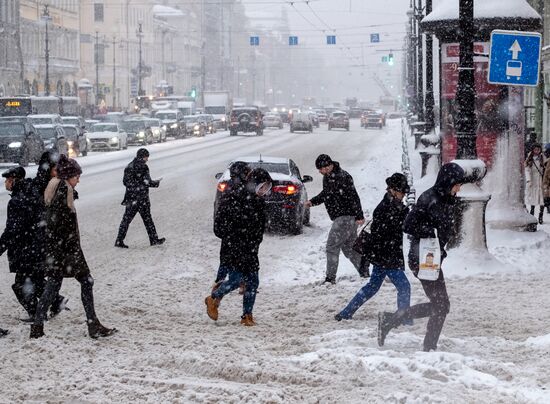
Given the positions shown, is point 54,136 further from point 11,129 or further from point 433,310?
point 433,310

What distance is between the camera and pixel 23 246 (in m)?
10.3

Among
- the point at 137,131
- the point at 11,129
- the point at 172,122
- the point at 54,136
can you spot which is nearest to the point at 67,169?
the point at 11,129

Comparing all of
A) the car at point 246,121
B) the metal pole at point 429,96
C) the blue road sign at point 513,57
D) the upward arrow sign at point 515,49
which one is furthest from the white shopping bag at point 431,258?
the car at point 246,121

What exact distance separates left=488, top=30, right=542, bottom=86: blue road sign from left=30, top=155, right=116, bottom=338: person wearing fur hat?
4.98 metres

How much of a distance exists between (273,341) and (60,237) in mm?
2055

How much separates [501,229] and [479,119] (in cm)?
212

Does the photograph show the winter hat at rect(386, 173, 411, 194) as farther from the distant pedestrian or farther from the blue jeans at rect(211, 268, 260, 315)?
the distant pedestrian

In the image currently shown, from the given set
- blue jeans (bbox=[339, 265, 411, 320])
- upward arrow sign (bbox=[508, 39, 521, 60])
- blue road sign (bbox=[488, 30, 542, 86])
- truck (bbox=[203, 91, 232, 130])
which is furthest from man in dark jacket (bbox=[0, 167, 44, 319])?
truck (bbox=[203, 91, 232, 130])

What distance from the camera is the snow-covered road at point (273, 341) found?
25.4 ft

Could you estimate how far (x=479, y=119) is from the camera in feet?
56.3

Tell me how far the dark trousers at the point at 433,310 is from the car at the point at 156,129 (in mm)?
52385

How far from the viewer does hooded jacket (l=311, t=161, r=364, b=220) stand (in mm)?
12367

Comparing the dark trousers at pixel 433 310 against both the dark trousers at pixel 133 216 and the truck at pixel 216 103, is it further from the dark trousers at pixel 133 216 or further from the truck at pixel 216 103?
the truck at pixel 216 103

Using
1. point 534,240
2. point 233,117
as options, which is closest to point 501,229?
point 534,240
